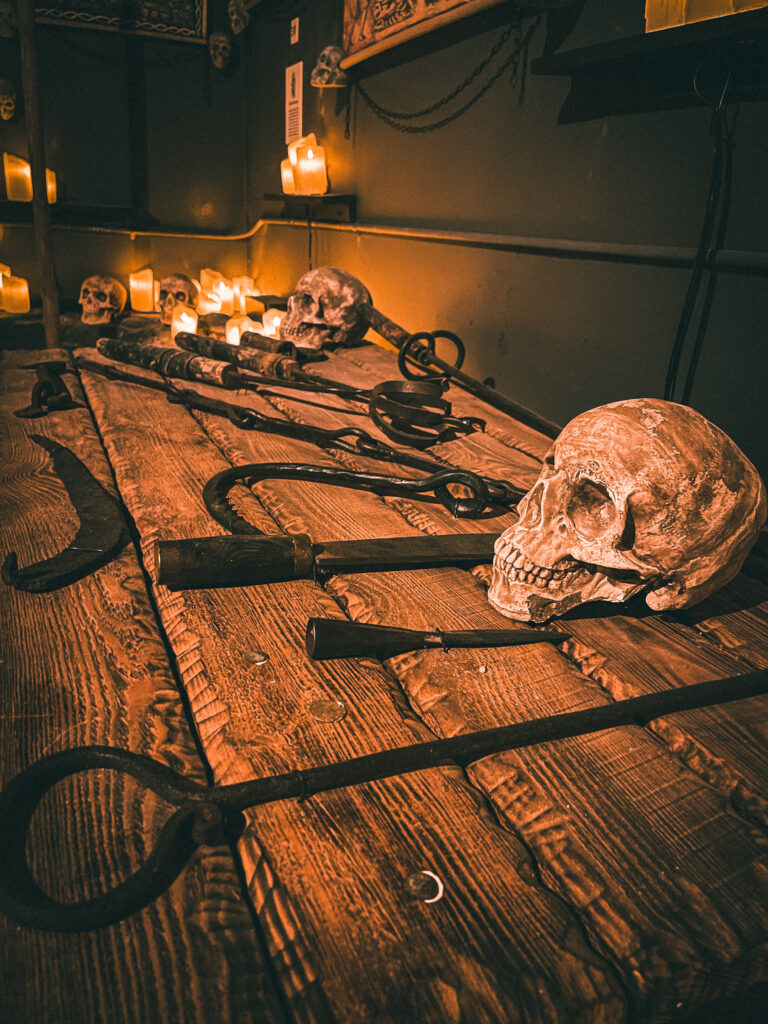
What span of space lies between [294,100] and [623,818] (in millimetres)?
5727

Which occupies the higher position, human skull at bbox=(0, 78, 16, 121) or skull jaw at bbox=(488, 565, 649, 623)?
human skull at bbox=(0, 78, 16, 121)

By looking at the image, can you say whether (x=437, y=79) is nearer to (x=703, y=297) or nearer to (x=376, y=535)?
(x=703, y=297)

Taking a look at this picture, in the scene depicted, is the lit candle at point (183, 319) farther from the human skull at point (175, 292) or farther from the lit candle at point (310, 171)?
the lit candle at point (310, 171)

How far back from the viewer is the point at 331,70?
4113 mm

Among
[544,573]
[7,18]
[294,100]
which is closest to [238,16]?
[294,100]

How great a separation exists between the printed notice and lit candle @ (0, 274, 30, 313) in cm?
258

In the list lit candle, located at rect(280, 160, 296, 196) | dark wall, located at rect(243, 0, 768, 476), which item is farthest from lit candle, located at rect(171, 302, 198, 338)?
dark wall, located at rect(243, 0, 768, 476)

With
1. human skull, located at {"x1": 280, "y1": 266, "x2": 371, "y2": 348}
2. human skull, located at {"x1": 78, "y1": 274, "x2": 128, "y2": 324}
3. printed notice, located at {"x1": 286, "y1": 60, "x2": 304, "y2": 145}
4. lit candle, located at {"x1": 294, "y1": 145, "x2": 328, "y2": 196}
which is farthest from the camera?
human skull, located at {"x1": 78, "y1": 274, "x2": 128, "y2": 324}

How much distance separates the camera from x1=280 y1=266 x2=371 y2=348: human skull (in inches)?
125

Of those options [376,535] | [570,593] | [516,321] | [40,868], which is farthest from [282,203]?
[40,868]

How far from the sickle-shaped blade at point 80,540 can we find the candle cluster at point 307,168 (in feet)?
11.4

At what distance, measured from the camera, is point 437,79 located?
3.25m

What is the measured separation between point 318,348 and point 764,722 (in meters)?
2.77

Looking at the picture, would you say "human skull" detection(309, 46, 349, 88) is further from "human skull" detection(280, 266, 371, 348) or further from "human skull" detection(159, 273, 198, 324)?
"human skull" detection(159, 273, 198, 324)
